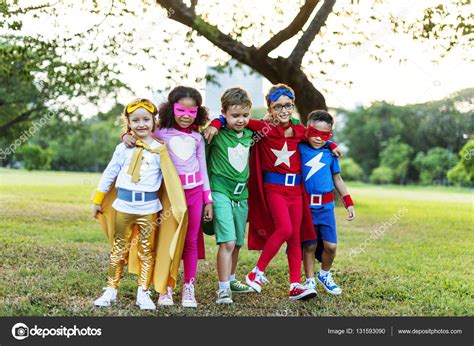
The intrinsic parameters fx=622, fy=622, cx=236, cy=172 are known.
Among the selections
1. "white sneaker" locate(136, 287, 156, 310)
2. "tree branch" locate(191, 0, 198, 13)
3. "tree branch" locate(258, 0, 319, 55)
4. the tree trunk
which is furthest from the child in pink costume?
"tree branch" locate(258, 0, 319, 55)

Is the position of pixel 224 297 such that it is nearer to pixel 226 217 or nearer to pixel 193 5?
pixel 226 217

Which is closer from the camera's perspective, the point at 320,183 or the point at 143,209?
the point at 143,209

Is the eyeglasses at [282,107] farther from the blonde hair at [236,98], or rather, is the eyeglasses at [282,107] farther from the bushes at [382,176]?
the bushes at [382,176]

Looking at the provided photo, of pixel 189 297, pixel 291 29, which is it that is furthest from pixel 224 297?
pixel 291 29

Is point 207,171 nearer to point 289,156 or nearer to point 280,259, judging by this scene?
point 289,156

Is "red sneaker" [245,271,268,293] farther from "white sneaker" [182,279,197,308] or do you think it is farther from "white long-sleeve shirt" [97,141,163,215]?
"white long-sleeve shirt" [97,141,163,215]

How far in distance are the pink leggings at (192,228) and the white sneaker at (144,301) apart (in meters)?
0.26

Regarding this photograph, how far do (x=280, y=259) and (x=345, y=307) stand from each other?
1.94m

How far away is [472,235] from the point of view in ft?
26.8

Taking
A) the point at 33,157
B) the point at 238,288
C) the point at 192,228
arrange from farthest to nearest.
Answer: the point at 33,157, the point at 238,288, the point at 192,228

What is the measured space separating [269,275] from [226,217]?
1.24m

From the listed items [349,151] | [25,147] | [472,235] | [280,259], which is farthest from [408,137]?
[280,259]

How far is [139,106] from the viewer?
12.2ft

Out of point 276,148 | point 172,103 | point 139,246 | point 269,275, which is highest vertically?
point 172,103
